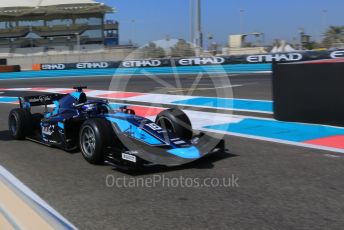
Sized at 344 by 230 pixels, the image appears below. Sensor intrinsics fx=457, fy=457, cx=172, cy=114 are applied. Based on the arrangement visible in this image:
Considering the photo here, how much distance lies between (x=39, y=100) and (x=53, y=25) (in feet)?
241

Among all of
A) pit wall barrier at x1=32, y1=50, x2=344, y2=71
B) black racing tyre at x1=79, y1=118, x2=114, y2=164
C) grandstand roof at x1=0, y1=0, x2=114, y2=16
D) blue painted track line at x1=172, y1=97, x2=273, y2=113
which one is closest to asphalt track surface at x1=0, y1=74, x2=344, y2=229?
black racing tyre at x1=79, y1=118, x2=114, y2=164

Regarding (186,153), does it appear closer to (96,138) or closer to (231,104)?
(96,138)

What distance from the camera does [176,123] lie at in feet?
21.6

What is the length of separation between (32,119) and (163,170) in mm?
3311

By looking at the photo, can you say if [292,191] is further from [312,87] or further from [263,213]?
[312,87]

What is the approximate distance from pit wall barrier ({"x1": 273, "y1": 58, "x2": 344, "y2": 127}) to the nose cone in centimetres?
382

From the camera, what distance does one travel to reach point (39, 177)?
18.4 feet

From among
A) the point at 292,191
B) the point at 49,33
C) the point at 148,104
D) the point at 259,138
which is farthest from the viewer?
the point at 49,33

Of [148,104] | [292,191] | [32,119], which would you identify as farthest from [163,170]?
[148,104]

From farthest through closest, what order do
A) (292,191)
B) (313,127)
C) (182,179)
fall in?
1. (313,127)
2. (182,179)
3. (292,191)

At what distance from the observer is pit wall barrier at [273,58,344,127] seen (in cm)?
838

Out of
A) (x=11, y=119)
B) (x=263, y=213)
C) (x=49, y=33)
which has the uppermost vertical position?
(x=49, y=33)

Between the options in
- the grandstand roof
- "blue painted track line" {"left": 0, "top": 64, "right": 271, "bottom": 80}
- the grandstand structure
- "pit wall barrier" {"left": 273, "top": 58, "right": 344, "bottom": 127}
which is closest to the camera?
"pit wall barrier" {"left": 273, "top": 58, "right": 344, "bottom": 127}

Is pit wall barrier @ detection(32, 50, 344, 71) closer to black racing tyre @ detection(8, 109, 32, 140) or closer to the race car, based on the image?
black racing tyre @ detection(8, 109, 32, 140)
